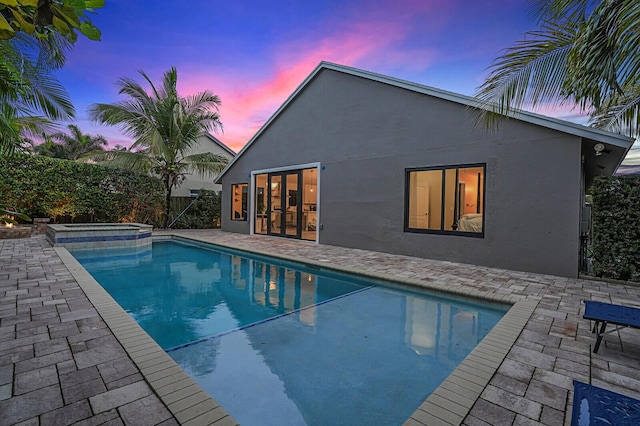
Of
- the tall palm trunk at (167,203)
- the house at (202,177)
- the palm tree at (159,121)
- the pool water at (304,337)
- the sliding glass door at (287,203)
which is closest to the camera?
the pool water at (304,337)

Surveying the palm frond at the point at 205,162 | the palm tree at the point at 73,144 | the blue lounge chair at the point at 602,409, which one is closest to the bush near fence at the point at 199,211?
the palm frond at the point at 205,162

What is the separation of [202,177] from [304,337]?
59.4 feet

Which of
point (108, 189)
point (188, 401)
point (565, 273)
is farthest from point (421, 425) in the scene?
point (108, 189)

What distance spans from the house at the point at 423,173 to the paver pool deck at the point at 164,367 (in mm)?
2296

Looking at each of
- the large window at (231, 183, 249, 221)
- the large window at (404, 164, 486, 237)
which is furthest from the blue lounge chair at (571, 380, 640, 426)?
the large window at (231, 183, 249, 221)

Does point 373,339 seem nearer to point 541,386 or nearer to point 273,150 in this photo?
point 541,386

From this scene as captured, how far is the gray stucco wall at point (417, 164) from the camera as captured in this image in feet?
22.1

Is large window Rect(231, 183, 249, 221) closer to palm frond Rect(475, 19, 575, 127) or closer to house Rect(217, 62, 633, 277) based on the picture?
house Rect(217, 62, 633, 277)

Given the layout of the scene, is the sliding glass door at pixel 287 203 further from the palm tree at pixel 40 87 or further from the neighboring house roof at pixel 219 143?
the neighboring house roof at pixel 219 143

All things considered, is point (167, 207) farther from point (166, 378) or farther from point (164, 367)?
point (166, 378)

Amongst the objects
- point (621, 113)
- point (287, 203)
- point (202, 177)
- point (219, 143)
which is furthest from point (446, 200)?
point (219, 143)

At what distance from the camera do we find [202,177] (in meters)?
20.1

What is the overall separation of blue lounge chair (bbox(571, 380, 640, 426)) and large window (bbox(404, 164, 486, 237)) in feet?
21.0

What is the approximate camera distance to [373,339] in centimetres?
402
